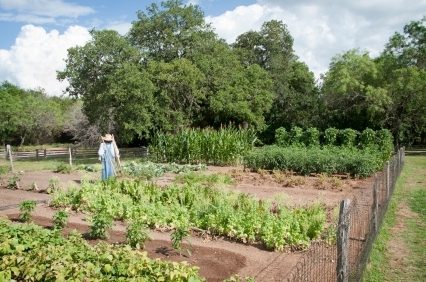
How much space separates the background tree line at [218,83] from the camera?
23.5 meters

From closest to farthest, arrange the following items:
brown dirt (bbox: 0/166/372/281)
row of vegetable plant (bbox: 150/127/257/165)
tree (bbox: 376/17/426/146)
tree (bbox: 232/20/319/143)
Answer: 1. brown dirt (bbox: 0/166/372/281)
2. row of vegetable plant (bbox: 150/127/257/165)
3. tree (bbox: 376/17/426/146)
4. tree (bbox: 232/20/319/143)

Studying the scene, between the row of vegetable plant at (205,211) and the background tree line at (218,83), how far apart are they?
13.4 metres

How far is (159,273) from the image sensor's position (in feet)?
11.8

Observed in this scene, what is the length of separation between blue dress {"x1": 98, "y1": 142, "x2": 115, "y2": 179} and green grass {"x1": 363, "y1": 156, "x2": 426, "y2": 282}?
767 centimetres

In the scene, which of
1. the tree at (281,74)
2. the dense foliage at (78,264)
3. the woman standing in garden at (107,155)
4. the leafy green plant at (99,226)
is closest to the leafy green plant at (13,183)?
the woman standing in garden at (107,155)

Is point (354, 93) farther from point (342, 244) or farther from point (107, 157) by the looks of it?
point (342, 244)

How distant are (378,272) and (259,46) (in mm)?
34563

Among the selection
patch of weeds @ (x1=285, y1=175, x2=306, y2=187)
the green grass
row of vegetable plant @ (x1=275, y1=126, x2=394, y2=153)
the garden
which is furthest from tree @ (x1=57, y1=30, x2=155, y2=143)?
the green grass

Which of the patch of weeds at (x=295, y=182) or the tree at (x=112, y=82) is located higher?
the tree at (x=112, y=82)

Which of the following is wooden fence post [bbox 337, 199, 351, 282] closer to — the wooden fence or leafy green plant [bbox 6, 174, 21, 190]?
leafy green plant [bbox 6, 174, 21, 190]

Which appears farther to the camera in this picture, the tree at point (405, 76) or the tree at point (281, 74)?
the tree at point (281, 74)

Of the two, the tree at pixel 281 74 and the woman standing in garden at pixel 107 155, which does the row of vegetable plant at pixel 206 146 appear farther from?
the tree at pixel 281 74

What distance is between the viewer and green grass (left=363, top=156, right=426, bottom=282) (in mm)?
5378

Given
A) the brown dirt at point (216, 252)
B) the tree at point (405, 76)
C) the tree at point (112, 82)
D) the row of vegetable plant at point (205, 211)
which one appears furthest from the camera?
the tree at point (405, 76)
